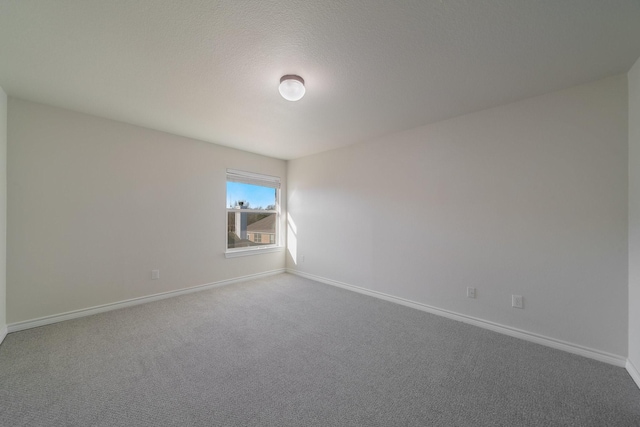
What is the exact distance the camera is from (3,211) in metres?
2.29

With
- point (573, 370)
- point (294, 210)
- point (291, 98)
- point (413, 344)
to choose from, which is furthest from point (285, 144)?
point (573, 370)

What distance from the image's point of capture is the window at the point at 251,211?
420 cm

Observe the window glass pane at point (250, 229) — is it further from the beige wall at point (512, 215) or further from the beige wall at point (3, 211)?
the beige wall at point (3, 211)

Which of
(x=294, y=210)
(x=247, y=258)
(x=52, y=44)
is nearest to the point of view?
(x=52, y=44)

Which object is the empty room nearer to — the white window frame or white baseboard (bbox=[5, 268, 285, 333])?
white baseboard (bbox=[5, 268, 285, 333])

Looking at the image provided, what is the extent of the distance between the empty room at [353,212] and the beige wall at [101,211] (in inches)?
0.9

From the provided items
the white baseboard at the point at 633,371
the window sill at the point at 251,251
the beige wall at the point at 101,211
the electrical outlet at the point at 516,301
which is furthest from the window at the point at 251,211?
the white baseboard at the point at 633,371

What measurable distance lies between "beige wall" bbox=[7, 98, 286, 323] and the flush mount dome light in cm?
227

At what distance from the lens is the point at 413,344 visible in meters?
2.23

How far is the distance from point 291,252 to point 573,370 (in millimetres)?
3964

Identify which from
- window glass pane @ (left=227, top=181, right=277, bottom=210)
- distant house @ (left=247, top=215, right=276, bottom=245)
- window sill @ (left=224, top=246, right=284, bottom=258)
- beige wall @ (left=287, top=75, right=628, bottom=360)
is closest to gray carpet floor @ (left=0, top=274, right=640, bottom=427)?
beige wall @ (left=287, top=75, right=628, bottom=360)

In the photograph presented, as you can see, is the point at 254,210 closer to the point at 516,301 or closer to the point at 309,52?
the point at 309,52

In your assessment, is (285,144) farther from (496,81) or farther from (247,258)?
(496,81)

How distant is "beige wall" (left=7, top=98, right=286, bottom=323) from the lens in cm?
245
